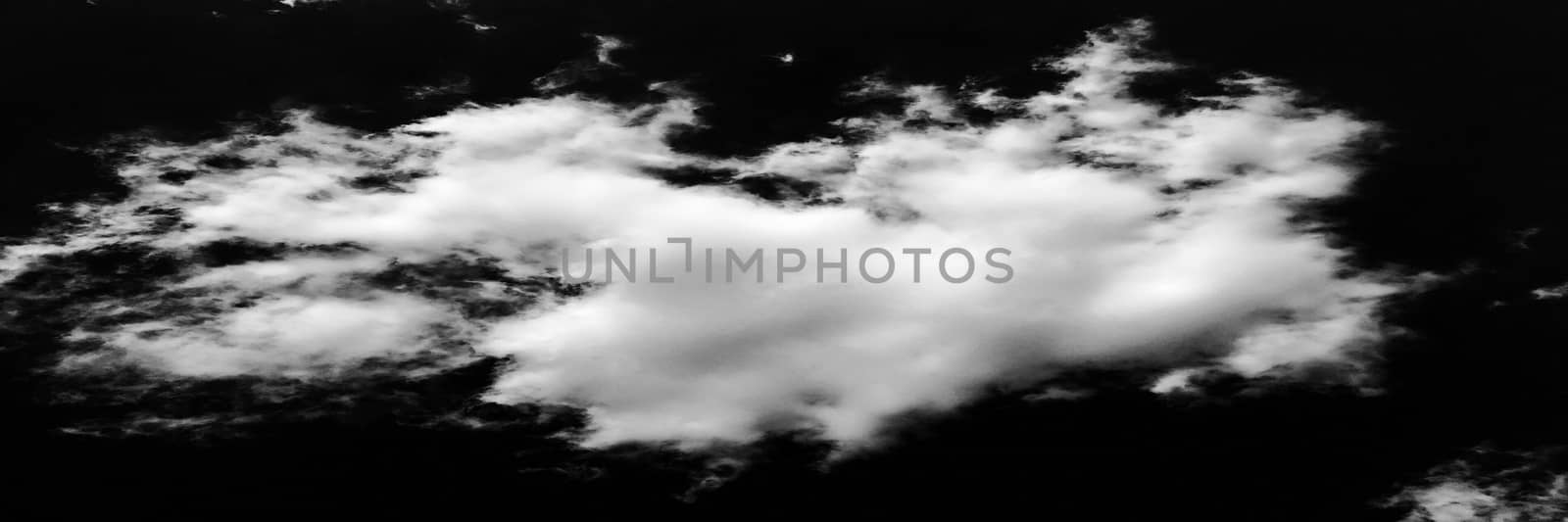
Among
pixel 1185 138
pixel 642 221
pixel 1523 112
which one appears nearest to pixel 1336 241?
pixel 1185 138

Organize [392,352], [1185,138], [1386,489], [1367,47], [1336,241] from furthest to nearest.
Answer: [1367,47], [1185,138], [1336,241], [392,352], [1386,489]

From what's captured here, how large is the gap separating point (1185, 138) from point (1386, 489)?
3.20 meters

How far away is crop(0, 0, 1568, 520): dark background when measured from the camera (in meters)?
6.88

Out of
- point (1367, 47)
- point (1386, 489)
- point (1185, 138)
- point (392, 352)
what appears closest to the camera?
point (1386, 489)

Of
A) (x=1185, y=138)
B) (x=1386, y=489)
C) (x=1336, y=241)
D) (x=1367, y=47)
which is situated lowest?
(x=1386, y=489)

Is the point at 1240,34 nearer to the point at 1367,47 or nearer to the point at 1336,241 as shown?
the point at 1367,47

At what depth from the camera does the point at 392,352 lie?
7.78m

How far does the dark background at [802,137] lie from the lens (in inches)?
271

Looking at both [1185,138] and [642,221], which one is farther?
[1185,138]

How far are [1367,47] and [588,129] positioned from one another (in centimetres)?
497

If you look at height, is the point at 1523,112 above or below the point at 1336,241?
above

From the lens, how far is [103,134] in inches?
377

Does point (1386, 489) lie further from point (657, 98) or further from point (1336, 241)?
point (657, 98)

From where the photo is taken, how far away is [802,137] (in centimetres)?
962
